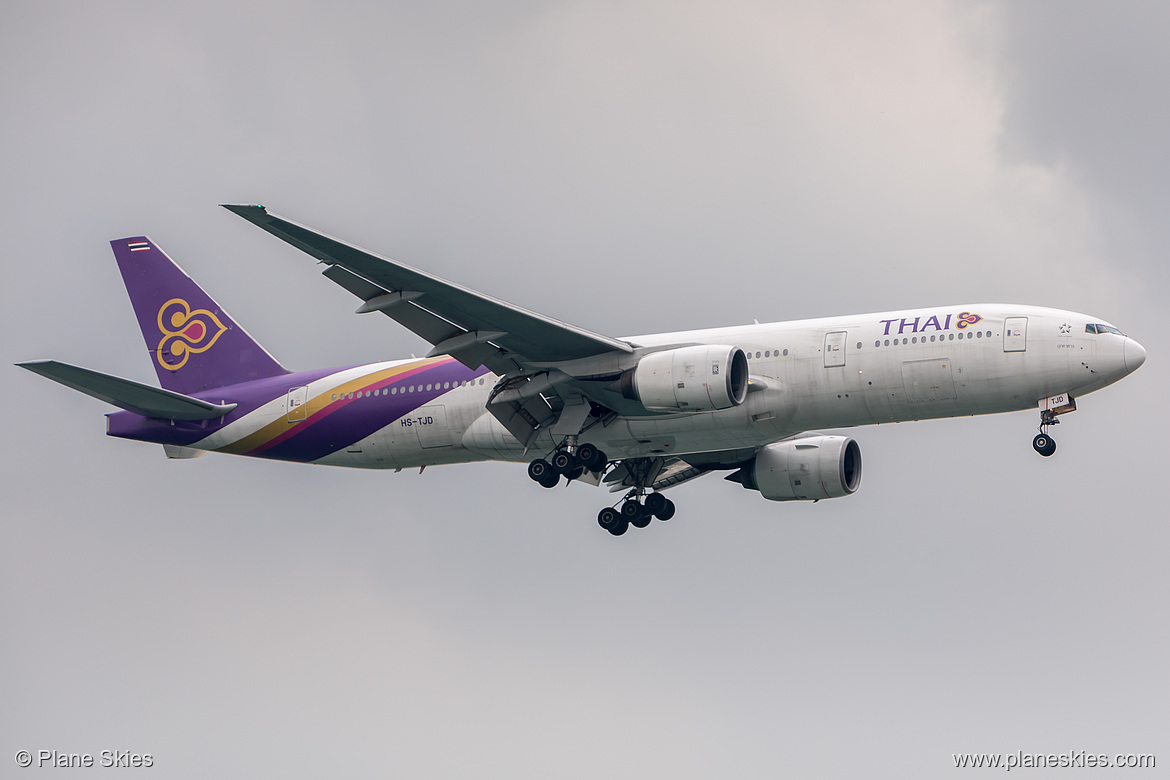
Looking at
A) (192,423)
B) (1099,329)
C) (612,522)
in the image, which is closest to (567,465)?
(612,522)

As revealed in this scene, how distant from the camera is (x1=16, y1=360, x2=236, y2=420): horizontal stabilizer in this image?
117ft

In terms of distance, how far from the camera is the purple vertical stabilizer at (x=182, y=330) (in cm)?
4359

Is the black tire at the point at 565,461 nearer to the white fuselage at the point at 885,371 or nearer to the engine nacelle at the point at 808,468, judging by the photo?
the white fuselage at the point at 885,371

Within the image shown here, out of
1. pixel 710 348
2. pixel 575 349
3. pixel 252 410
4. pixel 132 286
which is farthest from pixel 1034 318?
pixel 132 286

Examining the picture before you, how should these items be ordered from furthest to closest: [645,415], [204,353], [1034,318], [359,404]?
[204,353] < [359,404] < [645,415] < [1034,318]

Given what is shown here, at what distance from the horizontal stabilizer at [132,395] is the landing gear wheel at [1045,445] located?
79.3 ft

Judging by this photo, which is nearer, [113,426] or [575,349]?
[575,349]

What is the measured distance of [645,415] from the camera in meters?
36.8

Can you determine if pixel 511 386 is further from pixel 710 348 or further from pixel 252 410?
pixel 252 410

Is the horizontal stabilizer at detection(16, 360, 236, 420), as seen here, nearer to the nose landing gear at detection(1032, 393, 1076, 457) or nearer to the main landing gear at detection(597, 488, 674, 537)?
the main landing gear at detection(597, 488, 674, 537)

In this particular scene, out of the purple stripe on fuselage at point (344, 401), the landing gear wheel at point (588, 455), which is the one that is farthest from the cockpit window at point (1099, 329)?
the purple stripe on fuselage at point (344, 401)

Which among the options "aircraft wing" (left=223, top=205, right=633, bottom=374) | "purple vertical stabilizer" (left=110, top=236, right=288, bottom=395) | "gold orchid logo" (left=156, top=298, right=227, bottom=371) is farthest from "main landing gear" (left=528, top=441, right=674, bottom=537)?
"gold orchid logo" (left=156, top=298, right=227, bottom=371)

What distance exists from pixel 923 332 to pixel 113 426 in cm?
2493

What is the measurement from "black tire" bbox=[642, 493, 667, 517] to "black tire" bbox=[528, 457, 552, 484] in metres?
5.34
